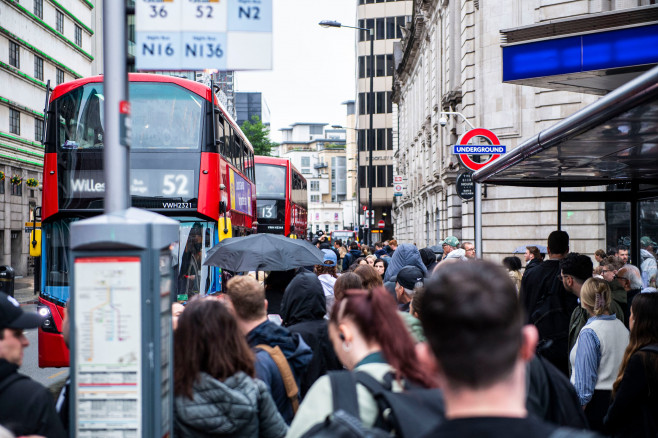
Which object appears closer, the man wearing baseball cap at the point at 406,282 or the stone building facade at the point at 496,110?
the man wearing baseball cap at the point at 406,282

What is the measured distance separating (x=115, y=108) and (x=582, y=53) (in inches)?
278

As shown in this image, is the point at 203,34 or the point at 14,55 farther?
the point at 14,55

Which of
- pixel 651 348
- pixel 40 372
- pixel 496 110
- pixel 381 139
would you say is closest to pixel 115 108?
pixel 651 348

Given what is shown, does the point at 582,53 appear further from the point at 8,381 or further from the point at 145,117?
the point at 8,381

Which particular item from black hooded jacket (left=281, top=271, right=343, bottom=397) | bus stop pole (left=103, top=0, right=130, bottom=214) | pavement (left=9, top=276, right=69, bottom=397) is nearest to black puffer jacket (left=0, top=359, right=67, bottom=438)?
bus stop pole (left=103, top=0, right=130, bottom=214)

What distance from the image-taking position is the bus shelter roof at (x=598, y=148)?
4203 millimetres

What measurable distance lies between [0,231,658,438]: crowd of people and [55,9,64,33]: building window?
42792mm

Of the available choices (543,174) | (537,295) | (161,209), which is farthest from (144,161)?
(537,295)

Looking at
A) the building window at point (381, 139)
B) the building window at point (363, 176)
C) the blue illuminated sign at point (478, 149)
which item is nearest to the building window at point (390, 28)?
the building window at point (381, 139)

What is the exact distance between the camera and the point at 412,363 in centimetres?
287

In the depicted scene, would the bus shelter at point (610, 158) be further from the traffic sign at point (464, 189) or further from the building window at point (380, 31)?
the building window at point (380, 31)

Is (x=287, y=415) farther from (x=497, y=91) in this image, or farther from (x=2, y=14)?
(x=2, y=14)

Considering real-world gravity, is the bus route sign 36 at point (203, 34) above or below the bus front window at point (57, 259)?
above

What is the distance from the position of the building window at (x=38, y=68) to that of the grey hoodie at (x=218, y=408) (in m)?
42.0
